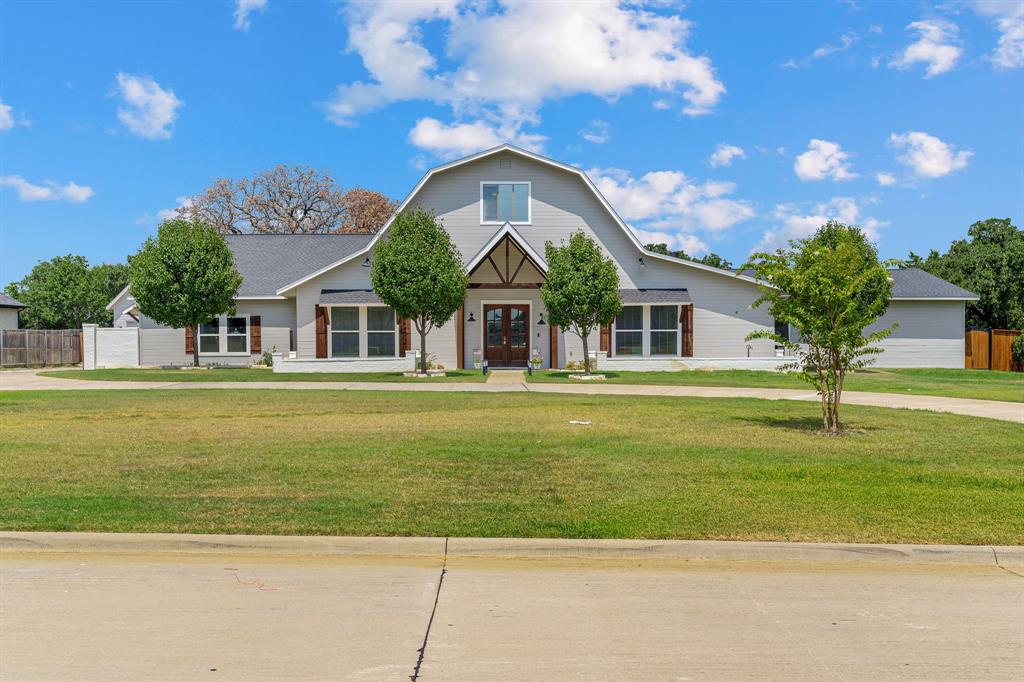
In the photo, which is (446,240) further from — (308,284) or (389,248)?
(308,284)

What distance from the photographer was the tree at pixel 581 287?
24875 mm

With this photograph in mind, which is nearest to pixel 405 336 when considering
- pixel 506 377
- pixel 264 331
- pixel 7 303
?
pixel 506 377

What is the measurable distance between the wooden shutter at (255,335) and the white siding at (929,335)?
986 inches

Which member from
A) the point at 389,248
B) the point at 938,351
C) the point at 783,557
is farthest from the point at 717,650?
the point at 938,351

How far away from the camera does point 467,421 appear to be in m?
13.7

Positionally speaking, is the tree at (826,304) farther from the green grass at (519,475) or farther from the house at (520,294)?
the house at (520,294)

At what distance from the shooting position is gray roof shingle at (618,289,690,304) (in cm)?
2907

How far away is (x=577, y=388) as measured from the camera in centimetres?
2167

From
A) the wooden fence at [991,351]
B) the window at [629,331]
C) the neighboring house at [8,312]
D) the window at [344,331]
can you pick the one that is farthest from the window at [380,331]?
the neighboring house at [8,312]

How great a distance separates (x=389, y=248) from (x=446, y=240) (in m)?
1.94

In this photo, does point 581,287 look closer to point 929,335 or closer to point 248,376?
point 248,376

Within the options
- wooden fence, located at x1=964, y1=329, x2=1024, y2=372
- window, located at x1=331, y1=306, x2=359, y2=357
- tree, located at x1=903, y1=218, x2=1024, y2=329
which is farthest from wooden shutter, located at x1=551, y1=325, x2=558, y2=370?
tree, located at x1=903, y1=218, x2=1024, y2=329

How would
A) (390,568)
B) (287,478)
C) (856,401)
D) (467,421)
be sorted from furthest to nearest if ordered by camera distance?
(856,401)
(467,421)
(287,478)
(390,568)

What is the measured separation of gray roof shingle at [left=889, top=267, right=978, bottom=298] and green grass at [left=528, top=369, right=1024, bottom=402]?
347 centimetres
